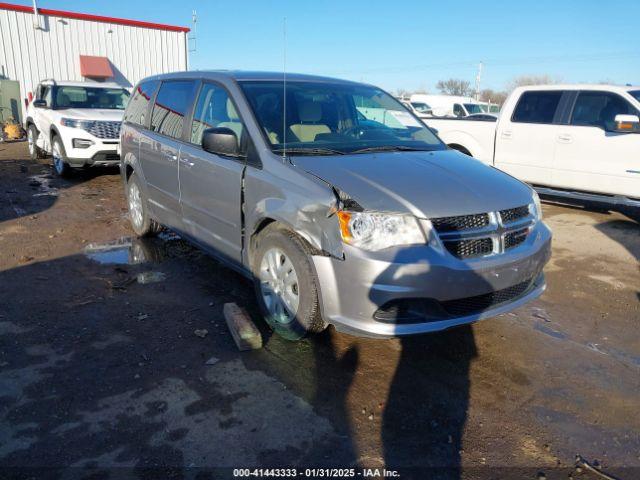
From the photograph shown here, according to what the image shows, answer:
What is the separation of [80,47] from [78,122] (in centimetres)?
1495

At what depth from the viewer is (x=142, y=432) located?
8.66 feet

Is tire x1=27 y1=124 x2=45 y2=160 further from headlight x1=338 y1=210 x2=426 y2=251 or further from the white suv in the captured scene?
headlight x1=338 y1=210 x2=426 y2=251

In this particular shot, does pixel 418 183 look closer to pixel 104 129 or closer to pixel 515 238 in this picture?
pixel 515 238

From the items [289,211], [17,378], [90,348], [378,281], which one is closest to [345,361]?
[378,281]

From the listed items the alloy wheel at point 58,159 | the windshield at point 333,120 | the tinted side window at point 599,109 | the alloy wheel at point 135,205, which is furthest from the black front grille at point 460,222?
the alloy wheel at point 58,159

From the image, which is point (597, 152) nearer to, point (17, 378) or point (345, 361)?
point (345, 361)

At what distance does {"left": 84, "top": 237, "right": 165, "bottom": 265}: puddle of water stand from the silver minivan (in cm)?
82

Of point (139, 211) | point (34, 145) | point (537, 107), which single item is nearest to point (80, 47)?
point (34, 145)

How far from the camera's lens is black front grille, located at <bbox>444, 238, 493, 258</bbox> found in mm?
2984

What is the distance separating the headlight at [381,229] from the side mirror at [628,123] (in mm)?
5385

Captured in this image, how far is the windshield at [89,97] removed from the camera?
34.5 ft

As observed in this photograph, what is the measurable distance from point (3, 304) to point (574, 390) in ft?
14.4

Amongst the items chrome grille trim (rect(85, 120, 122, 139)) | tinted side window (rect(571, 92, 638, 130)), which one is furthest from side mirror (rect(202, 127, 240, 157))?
chrome grille trim (rect(85, 120, 122, 139))

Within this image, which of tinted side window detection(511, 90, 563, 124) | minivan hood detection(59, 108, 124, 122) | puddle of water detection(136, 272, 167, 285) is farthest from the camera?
minivan hood detection(59, 108, 124, 122)
